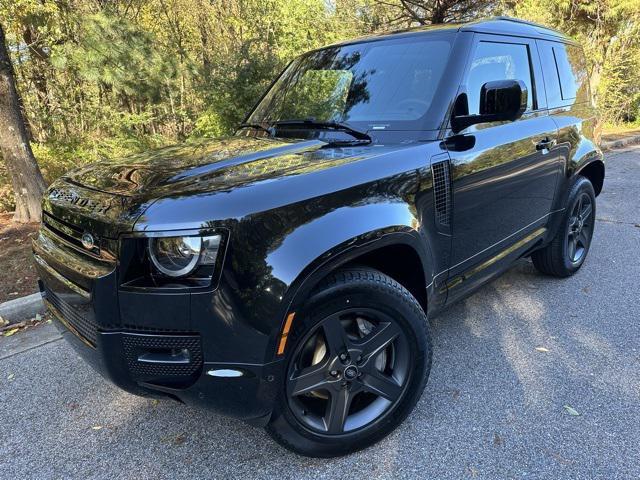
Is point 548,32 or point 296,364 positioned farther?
point 548,32

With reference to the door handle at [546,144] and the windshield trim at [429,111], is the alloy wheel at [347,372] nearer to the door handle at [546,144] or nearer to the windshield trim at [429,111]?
the windshield trim at [429,111]

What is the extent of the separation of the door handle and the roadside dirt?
4106mm

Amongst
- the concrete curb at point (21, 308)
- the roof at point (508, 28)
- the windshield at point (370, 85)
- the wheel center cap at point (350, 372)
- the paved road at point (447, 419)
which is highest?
the roof at point (508, 28)

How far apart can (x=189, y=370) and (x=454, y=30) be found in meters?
2.38

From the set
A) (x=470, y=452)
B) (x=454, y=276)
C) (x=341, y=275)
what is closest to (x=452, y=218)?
(x=454, y=276)

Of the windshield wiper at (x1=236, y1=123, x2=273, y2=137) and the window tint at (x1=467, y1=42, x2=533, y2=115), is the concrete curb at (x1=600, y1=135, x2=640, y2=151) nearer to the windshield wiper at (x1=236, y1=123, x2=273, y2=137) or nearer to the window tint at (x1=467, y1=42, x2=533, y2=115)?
the window tint at (x1=467, y1=42, x2=533, y2=115)

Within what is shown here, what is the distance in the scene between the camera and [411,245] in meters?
2.29

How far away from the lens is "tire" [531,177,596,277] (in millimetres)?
3918

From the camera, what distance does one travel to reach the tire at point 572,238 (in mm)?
3918

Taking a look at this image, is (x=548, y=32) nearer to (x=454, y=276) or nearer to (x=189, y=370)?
(x=454, y=276)

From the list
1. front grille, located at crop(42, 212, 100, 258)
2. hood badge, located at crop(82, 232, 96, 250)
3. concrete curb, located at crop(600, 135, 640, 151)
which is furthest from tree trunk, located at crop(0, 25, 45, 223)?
concrete curb, located at crop(600, 135, 640, 151)

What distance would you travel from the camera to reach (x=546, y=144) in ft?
10.9

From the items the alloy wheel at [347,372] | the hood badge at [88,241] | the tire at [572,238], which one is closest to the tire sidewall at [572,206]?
the tire at [572,238]

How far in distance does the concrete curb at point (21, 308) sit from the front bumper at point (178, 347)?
219 cm
